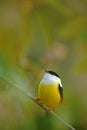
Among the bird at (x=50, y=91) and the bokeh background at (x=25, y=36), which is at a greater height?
the bokeh background at (x=25, y=36)

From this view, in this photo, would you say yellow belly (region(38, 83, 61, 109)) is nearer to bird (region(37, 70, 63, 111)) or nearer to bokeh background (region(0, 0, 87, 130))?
bird (region(37, 70, 63, 111))

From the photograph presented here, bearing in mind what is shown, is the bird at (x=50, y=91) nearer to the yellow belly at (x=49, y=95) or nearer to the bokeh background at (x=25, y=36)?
the yellow belly at (x=49, y=95)

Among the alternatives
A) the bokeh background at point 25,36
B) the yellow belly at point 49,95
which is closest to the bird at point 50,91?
the yellow belly at point 49,95

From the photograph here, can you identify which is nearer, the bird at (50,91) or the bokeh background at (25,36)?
the bokeh background at (25,36)

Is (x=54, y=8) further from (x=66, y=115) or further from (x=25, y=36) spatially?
(x=66, y=115)

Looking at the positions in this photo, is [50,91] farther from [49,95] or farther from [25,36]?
[25,36]

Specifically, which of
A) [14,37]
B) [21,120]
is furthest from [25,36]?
[21,120]

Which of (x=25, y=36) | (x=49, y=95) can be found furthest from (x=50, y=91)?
(x=25, y=36)

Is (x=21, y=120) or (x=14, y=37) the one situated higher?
(x=14, y=37)
